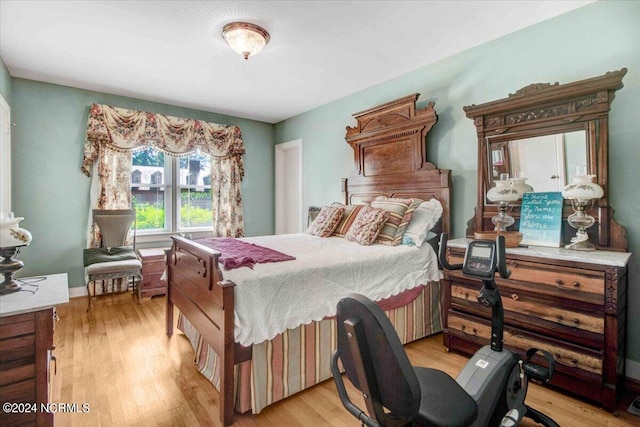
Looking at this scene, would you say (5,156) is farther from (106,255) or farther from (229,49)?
(229,49)

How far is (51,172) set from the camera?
375cm

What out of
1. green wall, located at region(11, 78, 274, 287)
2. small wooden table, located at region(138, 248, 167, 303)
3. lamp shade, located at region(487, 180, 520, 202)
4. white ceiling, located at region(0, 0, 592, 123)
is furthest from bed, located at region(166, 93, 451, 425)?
green wall, located at region(11, 78, 274, 287)

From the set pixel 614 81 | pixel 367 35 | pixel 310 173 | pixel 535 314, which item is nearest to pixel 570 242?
pixel 535 314

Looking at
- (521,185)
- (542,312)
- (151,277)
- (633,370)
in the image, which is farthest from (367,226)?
(151,277)

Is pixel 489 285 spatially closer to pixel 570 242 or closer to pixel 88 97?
pixel 570 242

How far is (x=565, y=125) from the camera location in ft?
7.41

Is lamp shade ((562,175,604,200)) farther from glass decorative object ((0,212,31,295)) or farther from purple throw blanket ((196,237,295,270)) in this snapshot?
glass decorative object ((0,212,31,295))

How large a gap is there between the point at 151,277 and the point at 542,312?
389 centimetres

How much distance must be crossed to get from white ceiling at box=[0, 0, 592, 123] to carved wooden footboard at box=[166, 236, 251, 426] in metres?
1.71

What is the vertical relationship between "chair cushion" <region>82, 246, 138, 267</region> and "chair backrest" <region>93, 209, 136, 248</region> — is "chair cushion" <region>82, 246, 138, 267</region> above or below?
below

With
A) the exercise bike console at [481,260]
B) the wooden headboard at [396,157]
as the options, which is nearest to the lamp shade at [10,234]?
the exercise bike console at [481,260]

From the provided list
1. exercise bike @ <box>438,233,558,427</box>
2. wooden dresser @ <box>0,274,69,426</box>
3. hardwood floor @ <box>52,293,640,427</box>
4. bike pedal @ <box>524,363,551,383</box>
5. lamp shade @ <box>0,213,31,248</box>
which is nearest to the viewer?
wooden dresser @ <box>0,274,69,426</box>

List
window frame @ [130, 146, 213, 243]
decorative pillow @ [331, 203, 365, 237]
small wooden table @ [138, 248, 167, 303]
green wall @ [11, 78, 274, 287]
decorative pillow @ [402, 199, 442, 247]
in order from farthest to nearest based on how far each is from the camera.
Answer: window frame @ [130, 146, 213, 243]
small wooden table @ [138, 248, 167, 303]
green wall @ [11, 78, 274, 287]
decorative pillow @ [331, 203, 365, 237]
decorative pillow @ [402, 199, 442, 247]

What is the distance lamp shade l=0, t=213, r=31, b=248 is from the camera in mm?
1314
